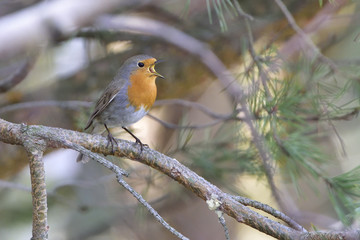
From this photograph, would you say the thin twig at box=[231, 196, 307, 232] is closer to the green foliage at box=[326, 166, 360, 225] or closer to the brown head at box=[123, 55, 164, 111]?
the green foliage at box=[326, 166, 360, 225]

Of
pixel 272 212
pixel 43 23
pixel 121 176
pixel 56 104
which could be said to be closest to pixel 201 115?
pixel 56 104

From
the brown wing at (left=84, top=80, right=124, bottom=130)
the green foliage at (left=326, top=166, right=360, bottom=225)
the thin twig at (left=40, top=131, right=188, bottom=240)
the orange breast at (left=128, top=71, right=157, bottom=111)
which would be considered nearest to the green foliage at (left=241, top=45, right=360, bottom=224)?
the green foliage at (left=326, top=166, right=360, bottom=225)

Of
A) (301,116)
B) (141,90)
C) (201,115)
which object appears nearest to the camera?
(301,116)

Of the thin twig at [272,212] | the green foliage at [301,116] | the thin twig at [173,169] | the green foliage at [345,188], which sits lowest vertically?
the thin twig at [272,212]

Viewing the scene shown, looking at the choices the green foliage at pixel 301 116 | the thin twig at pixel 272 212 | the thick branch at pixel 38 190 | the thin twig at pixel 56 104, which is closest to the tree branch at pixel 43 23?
the thin twig at pixel 56 104

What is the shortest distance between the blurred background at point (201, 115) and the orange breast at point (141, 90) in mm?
142

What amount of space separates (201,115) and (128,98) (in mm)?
2072

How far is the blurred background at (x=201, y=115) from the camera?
2062mm

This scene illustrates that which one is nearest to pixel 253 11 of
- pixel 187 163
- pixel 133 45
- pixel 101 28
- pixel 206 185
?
pixel 133 45

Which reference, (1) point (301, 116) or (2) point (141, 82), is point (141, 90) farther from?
(1) point (301, 116)

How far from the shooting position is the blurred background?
2.06 m

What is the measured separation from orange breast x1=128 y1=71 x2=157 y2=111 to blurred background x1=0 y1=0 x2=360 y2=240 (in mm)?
142

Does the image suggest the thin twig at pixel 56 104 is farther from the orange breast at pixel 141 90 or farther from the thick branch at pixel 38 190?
the thick branch at pixel 38 190

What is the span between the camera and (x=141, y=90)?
2.46 m
